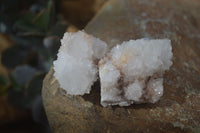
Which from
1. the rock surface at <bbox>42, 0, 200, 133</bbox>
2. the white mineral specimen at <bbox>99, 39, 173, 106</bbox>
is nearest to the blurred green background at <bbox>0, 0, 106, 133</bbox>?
the rock surface at <bbox>42, 0, 200, 133</bbox>

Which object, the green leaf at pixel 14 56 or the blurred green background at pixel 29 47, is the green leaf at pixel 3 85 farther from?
the green leaf at pixel 14 56

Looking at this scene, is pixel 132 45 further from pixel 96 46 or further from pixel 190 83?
pixel 190 83

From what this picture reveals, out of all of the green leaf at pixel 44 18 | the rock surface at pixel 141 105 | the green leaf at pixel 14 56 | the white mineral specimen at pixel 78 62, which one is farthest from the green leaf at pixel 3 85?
the white mineral specimen at pixel 78 62

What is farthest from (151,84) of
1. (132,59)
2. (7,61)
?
(7,61)

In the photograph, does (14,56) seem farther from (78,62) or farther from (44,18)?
(78,62)

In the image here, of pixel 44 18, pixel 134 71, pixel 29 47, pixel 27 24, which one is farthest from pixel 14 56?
pixel 134 71

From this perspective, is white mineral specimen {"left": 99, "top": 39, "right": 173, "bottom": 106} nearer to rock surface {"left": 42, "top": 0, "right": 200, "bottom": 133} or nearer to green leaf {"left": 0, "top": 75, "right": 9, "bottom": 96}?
rock surface {"left": 42, "top": 0, "right": 200, "bottom": 133}

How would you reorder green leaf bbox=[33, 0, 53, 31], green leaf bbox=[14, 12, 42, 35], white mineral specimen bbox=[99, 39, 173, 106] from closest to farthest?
white mineral specimen bbox=[99, 39, 173, 106], green leaf bbox=[33, 0, 53, 31], green leaf bbox=[14, 12, 42, 35]
